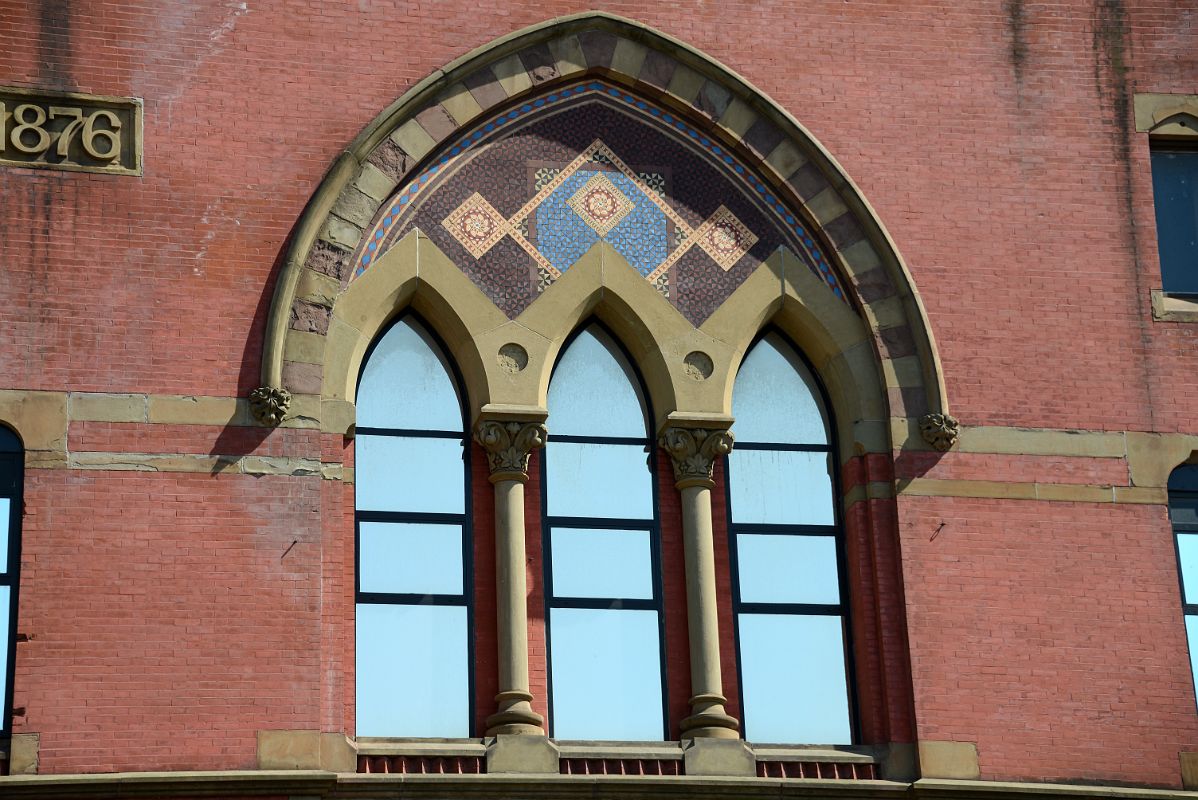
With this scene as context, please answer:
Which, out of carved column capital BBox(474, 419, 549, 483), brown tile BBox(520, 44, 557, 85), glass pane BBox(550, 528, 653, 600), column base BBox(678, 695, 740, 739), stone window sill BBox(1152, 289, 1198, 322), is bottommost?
column base BBox(678, 695, 740, 739)

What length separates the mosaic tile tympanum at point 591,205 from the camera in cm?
1688

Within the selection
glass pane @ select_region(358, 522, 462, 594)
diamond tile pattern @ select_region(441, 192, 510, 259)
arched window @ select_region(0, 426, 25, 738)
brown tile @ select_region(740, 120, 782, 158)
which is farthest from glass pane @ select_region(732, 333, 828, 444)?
arched window @ select_region(0, 426, 25, 738)

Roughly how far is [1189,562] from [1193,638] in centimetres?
57

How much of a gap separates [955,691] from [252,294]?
17.5 ft

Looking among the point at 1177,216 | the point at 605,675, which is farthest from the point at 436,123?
the point at 1177,216

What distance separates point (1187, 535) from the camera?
17234 millimetres

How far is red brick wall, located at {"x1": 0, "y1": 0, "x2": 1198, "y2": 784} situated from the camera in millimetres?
15227

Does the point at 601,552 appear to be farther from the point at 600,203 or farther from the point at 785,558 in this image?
the point at 600,203

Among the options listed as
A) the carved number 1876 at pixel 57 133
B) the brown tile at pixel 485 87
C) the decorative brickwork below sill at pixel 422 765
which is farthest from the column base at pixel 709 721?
the carved number 1876 at pixel 57 133

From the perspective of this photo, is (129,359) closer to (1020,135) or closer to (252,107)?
(252,107)

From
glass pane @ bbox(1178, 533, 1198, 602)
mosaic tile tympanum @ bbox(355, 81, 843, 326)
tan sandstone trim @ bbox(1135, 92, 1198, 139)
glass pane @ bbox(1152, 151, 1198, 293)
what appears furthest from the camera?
tan sandstone trim @ bbox(1135, 92, 1198, 139)

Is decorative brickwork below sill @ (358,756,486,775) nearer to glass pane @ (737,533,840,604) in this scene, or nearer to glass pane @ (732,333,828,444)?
glass pane @ (737,533,840,604)

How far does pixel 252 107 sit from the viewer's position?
16.7 meters

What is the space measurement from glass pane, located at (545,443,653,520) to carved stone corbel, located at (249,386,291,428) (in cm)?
191
